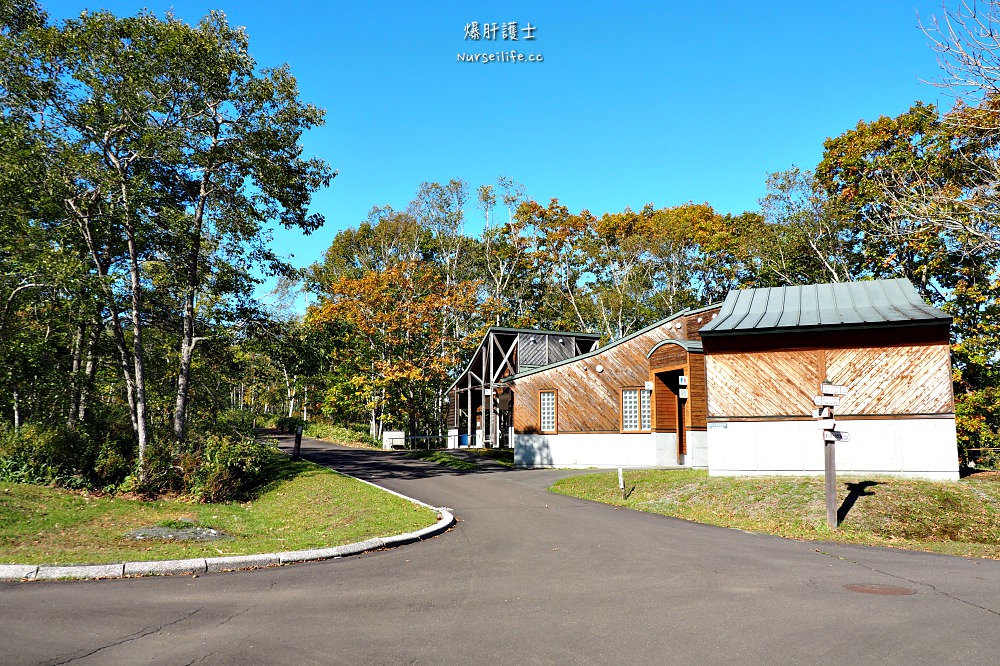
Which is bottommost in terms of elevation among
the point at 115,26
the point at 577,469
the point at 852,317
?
the point at 577,469

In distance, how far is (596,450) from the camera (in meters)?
27.4

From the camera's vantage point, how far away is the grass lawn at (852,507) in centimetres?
1256

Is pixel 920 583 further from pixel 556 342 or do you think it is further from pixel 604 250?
pixel 604 250

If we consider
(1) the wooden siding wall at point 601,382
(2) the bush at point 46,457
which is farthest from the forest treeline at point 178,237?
(1) the wooden siding wall at point 601,382

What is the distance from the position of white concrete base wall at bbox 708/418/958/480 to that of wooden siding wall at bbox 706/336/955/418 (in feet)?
1.19

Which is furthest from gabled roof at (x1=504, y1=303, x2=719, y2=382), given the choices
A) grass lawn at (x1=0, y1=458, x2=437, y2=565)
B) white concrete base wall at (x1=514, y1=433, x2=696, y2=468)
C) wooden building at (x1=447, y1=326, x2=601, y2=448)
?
grass lawn at (x1=0, y1=458, x2=437, y2=565)

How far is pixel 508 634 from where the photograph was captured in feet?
19.9

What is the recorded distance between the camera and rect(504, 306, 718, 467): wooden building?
1021 inches

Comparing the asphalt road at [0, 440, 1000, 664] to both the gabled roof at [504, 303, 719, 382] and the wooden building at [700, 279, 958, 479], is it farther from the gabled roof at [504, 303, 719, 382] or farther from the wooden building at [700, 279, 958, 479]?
the gabled roof at [504, 303, 719, 382]

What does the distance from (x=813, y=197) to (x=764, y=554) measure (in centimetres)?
2681

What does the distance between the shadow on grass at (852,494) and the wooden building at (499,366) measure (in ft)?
62.0

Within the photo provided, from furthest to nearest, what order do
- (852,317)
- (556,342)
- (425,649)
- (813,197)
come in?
(556,342) → (813,197) → (852,317) → (425,649)

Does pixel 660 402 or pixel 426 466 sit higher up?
pixel 660 402

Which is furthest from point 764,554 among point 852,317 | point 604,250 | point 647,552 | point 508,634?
point 604,250
